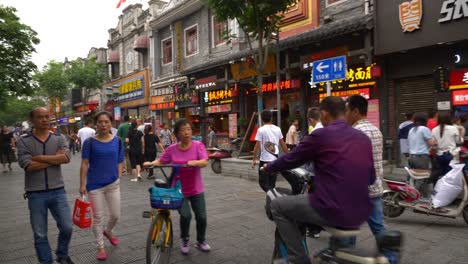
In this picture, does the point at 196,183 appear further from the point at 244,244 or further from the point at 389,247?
the point at 389,247

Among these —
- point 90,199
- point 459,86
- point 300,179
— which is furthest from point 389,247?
point 459,86

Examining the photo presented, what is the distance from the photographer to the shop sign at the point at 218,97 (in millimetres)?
17547

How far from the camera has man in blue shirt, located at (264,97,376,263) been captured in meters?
2.60

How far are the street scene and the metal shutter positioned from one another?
3 centimetres

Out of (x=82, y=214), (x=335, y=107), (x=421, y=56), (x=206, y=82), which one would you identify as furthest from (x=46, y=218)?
(x=206, y=82)

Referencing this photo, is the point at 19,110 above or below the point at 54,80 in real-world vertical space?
below

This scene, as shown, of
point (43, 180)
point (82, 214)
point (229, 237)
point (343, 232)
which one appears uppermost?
point (43, 180)

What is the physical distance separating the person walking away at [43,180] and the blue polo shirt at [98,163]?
1.24 ft

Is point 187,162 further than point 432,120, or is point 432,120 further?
point 432,120

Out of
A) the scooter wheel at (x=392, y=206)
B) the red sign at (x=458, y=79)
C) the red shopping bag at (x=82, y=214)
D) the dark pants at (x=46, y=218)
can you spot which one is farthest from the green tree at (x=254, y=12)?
the dark pants at (x=46, y=218)

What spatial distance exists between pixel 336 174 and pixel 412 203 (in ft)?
12.5

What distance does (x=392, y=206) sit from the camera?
5.88 meters

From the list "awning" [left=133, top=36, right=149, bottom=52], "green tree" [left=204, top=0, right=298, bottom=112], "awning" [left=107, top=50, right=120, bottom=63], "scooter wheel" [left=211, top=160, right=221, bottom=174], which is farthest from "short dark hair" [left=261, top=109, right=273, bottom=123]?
"awning" [left=107, top=50, right=120, bottom=63]

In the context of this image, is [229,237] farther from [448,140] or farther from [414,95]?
[414,95]
